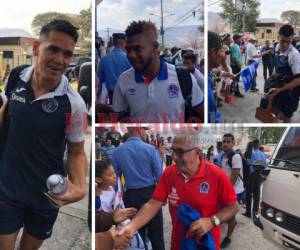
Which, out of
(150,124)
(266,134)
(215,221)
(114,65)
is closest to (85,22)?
(114,65)

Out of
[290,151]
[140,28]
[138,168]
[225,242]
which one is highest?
[140,28]

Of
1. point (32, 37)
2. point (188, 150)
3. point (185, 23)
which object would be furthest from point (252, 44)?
point (32, 37)

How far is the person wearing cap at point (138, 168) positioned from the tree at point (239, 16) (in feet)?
2.26

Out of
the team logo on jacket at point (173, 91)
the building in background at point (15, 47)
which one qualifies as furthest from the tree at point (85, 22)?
the team logo on jacket at point (173, 91)

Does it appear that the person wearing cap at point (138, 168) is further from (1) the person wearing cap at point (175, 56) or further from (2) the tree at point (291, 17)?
(2) the tree at point (291, 17)

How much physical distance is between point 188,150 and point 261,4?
78 cm

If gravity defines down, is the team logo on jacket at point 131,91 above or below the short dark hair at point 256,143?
above

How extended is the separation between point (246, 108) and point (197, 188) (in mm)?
467

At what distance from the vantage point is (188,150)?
6.15ft

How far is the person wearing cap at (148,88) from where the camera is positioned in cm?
184

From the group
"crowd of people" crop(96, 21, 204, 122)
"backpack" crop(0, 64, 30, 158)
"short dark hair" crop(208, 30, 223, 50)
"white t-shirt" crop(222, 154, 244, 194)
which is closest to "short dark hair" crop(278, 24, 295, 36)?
"short dark hair" crop(208, 30, 223, 50)

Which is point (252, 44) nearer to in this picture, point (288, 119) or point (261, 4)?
point (261, 4)

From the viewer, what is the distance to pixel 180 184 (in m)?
1.89

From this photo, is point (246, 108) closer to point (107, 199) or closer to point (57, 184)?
point (107, 199)
